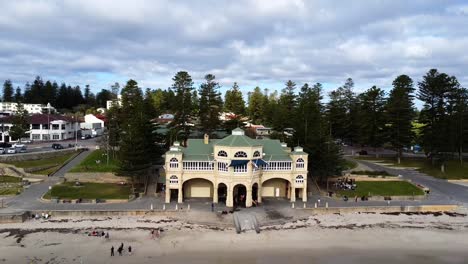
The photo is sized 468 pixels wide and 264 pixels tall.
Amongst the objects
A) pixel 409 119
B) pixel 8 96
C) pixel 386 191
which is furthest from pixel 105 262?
pixel 8 96

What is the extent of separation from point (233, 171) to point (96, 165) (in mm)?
21133

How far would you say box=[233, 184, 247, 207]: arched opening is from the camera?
39.4 m

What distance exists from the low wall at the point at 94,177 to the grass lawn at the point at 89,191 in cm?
127

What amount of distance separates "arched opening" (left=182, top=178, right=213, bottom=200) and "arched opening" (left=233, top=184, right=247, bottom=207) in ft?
9.49

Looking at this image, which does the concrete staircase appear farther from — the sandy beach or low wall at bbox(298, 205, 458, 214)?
low wall at bbox(298, 205, 458, 214)

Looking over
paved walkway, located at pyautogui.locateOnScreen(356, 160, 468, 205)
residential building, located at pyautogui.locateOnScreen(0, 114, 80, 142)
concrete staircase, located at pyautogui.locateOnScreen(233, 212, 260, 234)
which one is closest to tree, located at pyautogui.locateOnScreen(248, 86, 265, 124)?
paved walkway, located at pyautogui.locateOnScreen(356, 160, 468, 205)

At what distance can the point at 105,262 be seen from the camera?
25.6 m

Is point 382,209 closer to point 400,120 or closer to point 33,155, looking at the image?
point 400,120

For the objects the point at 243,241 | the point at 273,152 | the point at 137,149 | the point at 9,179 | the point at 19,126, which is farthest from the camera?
the point at 19,126

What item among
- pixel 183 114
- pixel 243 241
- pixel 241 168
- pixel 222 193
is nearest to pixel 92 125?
pixel 183 114

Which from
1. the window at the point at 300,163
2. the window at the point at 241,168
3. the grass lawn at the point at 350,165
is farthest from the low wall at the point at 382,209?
the grass lawn at the point at 350,165

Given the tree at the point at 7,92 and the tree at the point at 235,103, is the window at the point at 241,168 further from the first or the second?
the tree at the point at 7,92

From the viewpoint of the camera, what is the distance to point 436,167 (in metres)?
57.4

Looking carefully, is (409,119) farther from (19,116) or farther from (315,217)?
(19,116)
